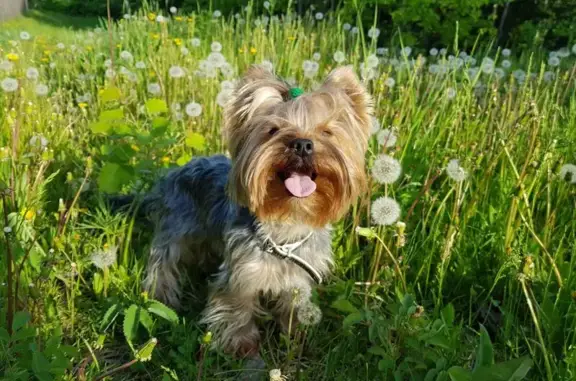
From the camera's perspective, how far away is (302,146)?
263cm

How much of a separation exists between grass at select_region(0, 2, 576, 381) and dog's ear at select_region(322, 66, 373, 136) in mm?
230

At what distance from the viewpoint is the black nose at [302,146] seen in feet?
8.62

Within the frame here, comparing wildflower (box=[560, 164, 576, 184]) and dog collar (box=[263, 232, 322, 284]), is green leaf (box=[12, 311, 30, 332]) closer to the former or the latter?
dog collar (box=[263, 232, 322, 284])

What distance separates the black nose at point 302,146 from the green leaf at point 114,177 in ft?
4.00

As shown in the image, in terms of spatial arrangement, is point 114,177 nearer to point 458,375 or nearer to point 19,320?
point 19,320

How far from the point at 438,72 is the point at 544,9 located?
5.94 meters

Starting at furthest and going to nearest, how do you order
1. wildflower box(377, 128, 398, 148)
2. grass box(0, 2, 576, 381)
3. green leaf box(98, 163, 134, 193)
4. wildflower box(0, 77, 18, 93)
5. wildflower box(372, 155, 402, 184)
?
wildflower box(0, 77, 18, 93)
green leaf box(98, 163, 134, 193)
wildflower box(377, 128, 398, 148)
wildflower box(372, 155, 402, 184)
grass box(0, 2, 576, 381)

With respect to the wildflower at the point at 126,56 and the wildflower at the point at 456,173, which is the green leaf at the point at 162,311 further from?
the wildflower at the point at 126,56

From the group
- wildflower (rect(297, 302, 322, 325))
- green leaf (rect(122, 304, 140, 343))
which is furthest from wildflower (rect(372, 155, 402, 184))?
green leaf (rect(122, 304, 140, 343))

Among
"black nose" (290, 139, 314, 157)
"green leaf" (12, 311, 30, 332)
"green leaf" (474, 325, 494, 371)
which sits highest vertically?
"black nose" (290, 139, 314, 157)

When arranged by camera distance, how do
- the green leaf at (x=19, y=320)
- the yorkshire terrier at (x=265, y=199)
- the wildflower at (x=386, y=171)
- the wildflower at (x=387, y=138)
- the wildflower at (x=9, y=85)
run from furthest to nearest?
the wildflower at (x=9, y=85) → the wildflower at (x=387, y=138) → the wildflower at (x=386, y=171) → the yorkshire terrier at (x=265, y=199) → the green leaf at (x=19, y=320)

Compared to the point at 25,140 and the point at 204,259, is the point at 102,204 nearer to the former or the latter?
the point at 204,259

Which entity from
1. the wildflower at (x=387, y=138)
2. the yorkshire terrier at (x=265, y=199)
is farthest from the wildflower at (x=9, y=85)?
the wildflower at (x=387, y=138)

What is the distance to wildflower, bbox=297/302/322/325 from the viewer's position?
2574 millimetres
